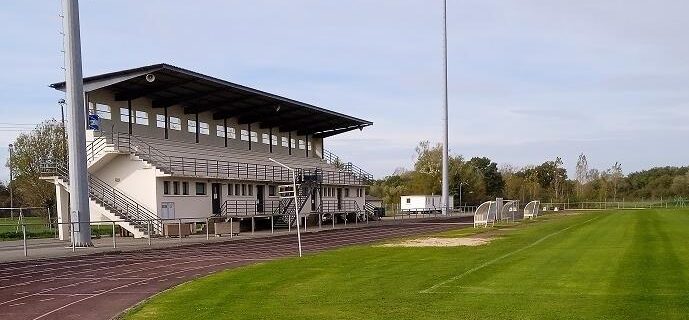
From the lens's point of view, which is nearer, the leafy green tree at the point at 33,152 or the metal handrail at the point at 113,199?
the metal handrail at the point at 113,199

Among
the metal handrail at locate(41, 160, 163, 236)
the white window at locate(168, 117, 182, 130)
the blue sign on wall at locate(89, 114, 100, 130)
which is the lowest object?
the metal handrail at locate(41, 160, 163, 236)

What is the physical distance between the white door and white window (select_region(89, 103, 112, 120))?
6846 mm

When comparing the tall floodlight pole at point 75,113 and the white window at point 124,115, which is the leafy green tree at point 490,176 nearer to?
the white window at point 124,115

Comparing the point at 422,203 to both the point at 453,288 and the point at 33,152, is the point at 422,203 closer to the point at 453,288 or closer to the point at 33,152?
the point at 33,152

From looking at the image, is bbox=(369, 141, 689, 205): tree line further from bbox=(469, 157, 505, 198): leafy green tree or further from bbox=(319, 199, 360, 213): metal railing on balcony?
bbox=(319, 199, 360, 213): metal railing on balcony

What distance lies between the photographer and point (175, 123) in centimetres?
5131

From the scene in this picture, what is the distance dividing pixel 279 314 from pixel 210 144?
4501 centimetres

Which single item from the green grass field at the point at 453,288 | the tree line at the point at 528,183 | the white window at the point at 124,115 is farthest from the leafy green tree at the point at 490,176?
the green grass field at the point at 453,288

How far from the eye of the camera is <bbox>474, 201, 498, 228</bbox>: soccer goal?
39.7 metres

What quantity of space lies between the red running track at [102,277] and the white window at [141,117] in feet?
64.6

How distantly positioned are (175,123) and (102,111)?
7.86 metres

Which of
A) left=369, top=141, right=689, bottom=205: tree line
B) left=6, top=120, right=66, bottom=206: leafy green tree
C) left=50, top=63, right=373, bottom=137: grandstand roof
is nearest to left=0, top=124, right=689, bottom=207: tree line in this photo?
left=369, top=141, right=689, bottom=205: tree line

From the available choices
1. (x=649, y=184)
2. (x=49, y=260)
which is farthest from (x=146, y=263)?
(x=649, y=184)

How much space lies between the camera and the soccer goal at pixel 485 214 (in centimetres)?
3966
